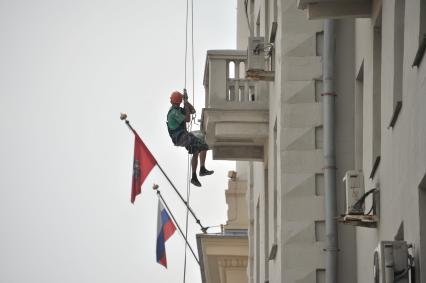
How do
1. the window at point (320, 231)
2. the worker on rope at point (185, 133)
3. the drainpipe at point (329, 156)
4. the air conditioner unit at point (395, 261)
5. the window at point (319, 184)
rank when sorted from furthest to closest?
1. the worker on rope at point (185, 133)
2. the window at point (319, 184)
3. the window at point (320, 231)
4. the drainpipe at point (329, 156)
5. the air conditioner unit at point (395, 261)

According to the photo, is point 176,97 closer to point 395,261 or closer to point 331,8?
point 331,8

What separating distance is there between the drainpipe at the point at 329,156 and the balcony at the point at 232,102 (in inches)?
204

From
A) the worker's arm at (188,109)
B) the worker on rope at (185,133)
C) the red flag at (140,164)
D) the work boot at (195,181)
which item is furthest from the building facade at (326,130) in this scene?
the red flag at (140,164)

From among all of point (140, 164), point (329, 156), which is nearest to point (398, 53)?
point (329, 156)

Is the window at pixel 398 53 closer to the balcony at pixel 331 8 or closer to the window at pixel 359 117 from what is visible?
the balcony at pixel 331 8

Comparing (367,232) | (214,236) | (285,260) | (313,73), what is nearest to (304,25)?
(313,73)

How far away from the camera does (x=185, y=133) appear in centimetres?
2972

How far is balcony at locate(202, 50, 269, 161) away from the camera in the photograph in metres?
29.6

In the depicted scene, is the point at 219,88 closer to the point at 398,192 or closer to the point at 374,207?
the point at 374,207

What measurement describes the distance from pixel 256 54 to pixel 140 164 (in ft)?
44.1

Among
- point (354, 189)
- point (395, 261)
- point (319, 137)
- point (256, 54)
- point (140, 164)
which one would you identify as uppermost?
point (256, 54)

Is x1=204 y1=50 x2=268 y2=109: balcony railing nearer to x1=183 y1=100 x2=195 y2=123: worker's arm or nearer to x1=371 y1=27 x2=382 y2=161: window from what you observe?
x1=183 y1=100 x2=195 y2=123: worker's arm

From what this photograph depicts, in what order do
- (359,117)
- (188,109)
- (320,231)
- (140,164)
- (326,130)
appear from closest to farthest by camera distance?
(359,117), (326,130), (320,231), (188,109), (140,164)

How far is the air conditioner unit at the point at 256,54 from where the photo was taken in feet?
89.0
